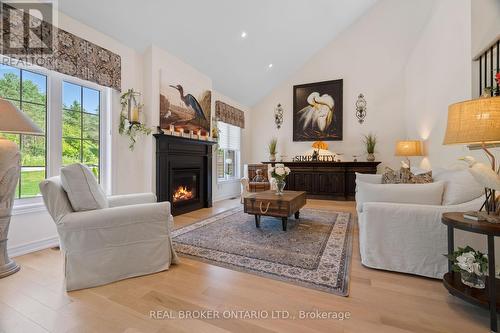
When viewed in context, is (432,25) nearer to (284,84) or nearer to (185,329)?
(284,84)

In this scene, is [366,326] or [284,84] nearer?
[366,326]

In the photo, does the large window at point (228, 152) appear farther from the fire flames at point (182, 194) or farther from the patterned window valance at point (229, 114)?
the fire flames at point (182, 194)

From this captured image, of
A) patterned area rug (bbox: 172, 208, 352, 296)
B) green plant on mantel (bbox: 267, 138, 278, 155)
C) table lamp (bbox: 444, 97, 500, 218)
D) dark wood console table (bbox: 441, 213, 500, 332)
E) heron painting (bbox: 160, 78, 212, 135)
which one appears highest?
heron painting (bbox: 160, 78, 212, 135)

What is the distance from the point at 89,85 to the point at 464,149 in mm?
4798

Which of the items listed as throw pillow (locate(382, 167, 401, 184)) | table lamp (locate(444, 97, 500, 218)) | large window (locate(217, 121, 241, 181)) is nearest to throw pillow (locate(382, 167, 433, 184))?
throw pillow (locate(382, 167, 401, 184))

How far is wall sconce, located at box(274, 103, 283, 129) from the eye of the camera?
6.71m

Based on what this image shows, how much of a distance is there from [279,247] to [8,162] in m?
2.59

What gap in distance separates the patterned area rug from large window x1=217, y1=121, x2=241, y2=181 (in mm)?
2294

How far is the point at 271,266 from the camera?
2.11 metres

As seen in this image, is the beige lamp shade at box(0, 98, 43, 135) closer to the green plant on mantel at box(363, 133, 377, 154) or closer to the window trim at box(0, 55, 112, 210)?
the window trim at box(0, 55, 112, 210)

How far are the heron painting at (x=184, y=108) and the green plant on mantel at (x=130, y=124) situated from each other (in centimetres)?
37

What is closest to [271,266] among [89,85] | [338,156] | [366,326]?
[366,326]

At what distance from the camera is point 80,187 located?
1.83 metres
